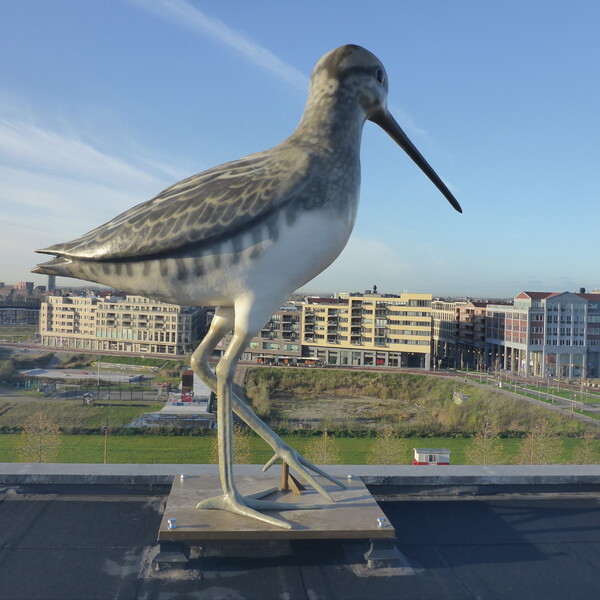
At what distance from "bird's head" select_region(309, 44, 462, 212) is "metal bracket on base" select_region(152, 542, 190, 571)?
354 cm

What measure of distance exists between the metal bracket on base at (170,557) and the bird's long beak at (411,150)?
12.0ft

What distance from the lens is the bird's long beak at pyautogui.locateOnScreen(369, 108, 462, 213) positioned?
4.88 metres

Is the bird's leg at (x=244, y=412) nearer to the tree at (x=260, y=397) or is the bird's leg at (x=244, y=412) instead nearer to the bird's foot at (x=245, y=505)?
the bird's foot at (x=245, y=505)

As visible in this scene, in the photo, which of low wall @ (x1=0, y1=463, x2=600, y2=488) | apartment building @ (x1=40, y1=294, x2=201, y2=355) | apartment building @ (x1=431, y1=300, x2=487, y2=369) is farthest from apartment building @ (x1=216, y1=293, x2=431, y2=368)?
low wall @ (x1=0, y1=463, x2=600, y2=488)

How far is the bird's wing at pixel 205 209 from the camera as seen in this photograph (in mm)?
4012

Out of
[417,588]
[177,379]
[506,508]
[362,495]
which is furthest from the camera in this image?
[177,379]

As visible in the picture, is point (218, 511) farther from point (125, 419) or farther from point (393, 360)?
point (393, 360)

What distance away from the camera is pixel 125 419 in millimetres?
34469

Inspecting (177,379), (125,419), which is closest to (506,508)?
(125,419)

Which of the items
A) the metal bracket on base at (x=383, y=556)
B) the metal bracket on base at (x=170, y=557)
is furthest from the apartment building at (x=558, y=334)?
the metal bracket on base at (x=170, y=557)

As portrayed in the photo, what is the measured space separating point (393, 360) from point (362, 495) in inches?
1958

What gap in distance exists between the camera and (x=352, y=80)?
439 centimetres

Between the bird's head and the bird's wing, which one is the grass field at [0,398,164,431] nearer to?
the bird's wing

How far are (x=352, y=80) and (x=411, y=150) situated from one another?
3.09 feet
